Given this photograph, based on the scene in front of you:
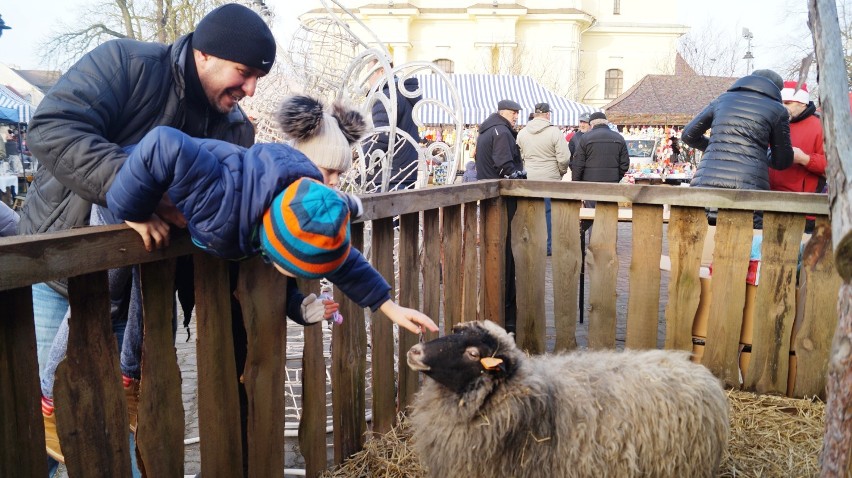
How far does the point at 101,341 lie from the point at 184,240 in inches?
16.2

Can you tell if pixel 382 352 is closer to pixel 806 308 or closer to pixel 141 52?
pixel 141 52

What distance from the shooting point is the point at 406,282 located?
382 cm

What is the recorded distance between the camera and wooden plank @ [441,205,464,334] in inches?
167

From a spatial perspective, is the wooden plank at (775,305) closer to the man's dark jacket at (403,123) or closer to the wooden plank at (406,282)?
the wooden plank at (406,282)

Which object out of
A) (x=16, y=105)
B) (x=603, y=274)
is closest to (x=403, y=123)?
(x=603, y=274)

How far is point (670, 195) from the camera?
4.45m

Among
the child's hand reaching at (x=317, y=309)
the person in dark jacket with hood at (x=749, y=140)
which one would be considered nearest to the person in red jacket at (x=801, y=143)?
the person in dark jacket with hood at (x=749, y=140)

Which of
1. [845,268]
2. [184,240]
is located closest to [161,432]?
[184,240]

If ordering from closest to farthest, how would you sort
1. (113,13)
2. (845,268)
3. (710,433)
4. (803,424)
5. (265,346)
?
(845,268), (265,346), (710,433), (803,424), (113,13)

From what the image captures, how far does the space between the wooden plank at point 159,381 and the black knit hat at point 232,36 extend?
28.3 inches

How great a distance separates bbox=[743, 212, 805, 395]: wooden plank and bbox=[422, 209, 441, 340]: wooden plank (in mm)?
2118

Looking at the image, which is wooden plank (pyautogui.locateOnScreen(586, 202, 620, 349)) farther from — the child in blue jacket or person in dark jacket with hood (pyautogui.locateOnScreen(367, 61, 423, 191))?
the child in blue jacket

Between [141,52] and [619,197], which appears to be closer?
[141,52]

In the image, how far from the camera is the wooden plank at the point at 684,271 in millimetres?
4512
